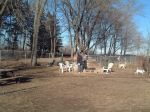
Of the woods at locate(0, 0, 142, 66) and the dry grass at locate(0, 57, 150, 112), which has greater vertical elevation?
the woods at locate(0, 0, 142, 66)

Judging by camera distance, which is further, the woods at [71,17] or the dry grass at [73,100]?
the woods at [71,17]

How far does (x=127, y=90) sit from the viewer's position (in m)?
18.1

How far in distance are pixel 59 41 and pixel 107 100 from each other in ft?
254

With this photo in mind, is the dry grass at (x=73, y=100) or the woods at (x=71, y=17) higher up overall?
the woods at (x=71, y=17)

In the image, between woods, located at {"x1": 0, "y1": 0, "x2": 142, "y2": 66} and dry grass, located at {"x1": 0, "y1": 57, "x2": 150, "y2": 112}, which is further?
woods, located at {"x1": 0, "y1": 0, "x2": 142, "y2": 66}

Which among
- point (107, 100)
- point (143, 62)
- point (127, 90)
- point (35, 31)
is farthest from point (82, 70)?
point (107, 100)

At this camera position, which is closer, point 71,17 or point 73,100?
point 73,100

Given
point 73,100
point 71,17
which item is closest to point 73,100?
point 73,100

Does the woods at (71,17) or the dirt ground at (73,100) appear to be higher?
the woods at (71,17)

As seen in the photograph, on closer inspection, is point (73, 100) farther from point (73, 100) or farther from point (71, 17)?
point (71, 17)

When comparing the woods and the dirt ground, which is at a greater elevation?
the woods

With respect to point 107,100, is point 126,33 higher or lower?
higher

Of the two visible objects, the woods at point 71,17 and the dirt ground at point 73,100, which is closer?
the dirt ground at point 73,100

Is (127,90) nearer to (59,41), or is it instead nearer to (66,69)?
(66,69)
